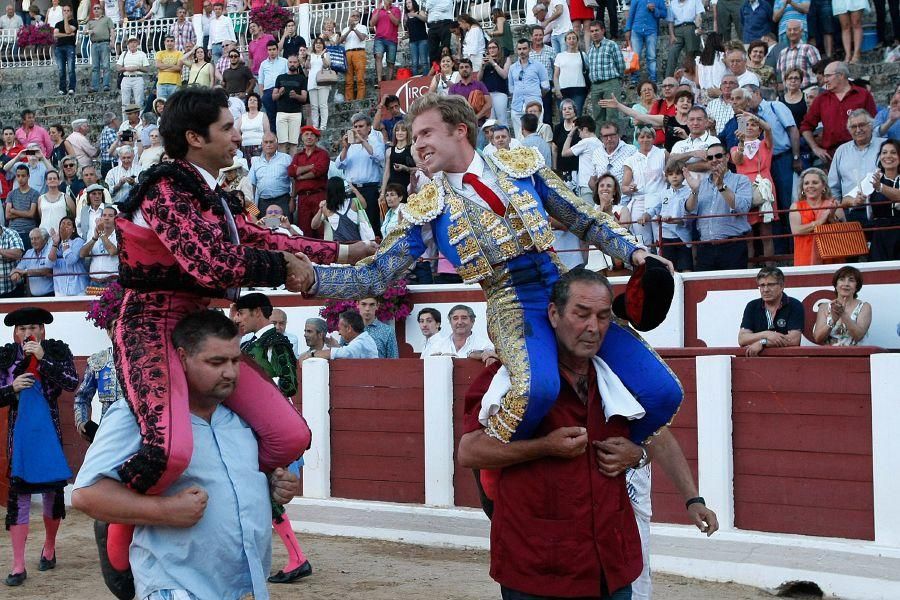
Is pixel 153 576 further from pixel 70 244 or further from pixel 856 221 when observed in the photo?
pixel 70 244

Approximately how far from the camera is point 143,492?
332 centimetres

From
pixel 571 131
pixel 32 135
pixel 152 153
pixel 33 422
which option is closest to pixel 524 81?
pixel 571 131

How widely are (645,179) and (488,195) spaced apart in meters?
5.88

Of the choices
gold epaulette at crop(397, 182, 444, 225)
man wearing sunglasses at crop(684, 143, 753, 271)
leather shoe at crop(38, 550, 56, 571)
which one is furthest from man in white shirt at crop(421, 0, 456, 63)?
gold epaulette at crop(397, 182, 444, 225)

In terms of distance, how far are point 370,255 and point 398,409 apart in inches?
208

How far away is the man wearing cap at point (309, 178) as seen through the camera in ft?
39.1

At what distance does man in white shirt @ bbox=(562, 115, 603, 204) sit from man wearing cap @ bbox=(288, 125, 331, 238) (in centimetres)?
245

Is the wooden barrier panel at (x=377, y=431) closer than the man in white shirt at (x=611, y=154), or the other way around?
the wooden barrier panel at (x=377, y=431)

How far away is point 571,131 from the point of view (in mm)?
10867

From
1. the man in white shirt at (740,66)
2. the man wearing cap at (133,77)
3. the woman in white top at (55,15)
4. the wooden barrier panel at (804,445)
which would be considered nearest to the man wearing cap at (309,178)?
the man in white shirt at (740,66)

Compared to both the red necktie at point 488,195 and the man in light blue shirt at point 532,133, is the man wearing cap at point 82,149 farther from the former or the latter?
the red necktie at point 488,195

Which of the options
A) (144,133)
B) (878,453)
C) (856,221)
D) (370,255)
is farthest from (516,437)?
(144,133)

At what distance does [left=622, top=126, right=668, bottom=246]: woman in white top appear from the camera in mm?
9375

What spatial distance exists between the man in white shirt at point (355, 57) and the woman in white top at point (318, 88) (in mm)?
861
